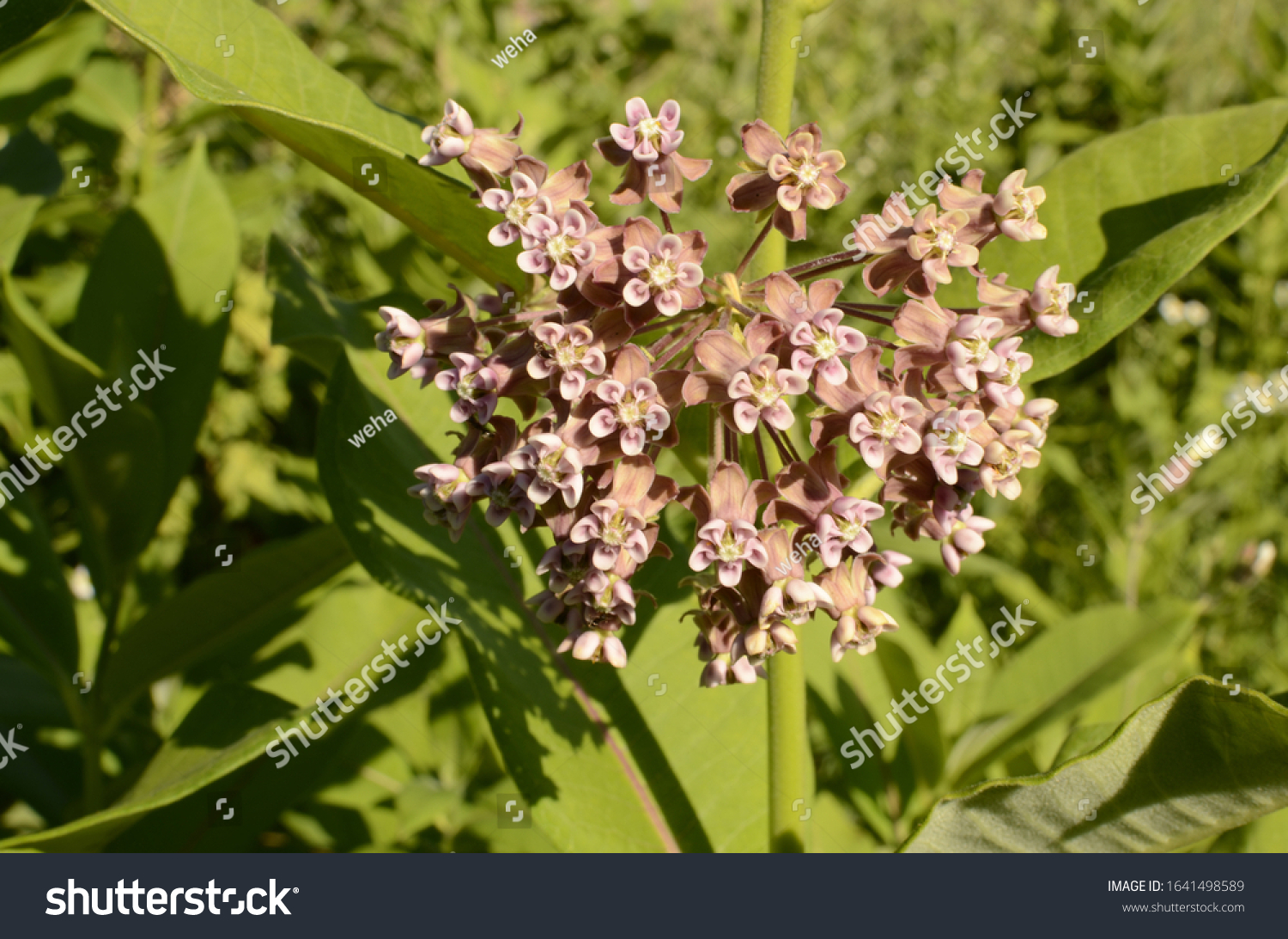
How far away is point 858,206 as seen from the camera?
4156mm

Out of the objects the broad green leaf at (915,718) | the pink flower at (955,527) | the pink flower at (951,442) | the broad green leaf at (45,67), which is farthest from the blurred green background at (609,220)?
the pink flower at (951,442)

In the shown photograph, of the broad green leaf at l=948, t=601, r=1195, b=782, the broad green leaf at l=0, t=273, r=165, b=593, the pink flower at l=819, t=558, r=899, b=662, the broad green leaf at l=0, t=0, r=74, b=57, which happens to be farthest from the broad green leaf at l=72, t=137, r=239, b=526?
the broad green leaf at l=948, t=601, r=1195, b=782

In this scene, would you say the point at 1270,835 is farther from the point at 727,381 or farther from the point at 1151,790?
the point at 727,381

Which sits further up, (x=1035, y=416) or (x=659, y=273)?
(x=659, y=273)

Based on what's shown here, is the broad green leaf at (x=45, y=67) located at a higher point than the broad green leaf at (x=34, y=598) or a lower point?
higher

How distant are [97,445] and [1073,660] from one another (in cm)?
182

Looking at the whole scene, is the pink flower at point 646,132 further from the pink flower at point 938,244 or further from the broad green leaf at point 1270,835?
the broad green leaf at point 1270,835

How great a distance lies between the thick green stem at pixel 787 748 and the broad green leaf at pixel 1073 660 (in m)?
0.84

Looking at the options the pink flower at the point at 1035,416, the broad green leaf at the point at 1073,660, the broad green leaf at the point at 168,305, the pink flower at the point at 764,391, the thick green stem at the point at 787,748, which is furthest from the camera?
the broad green leaf at the point at 1073,660

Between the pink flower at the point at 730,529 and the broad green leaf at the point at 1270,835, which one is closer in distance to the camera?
the pink flower at the point at 730,529

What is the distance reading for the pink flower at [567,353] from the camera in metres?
0.91

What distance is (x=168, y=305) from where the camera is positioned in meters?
1.90

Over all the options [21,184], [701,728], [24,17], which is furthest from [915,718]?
[21,184]

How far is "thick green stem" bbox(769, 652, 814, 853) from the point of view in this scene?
3.65 ft
